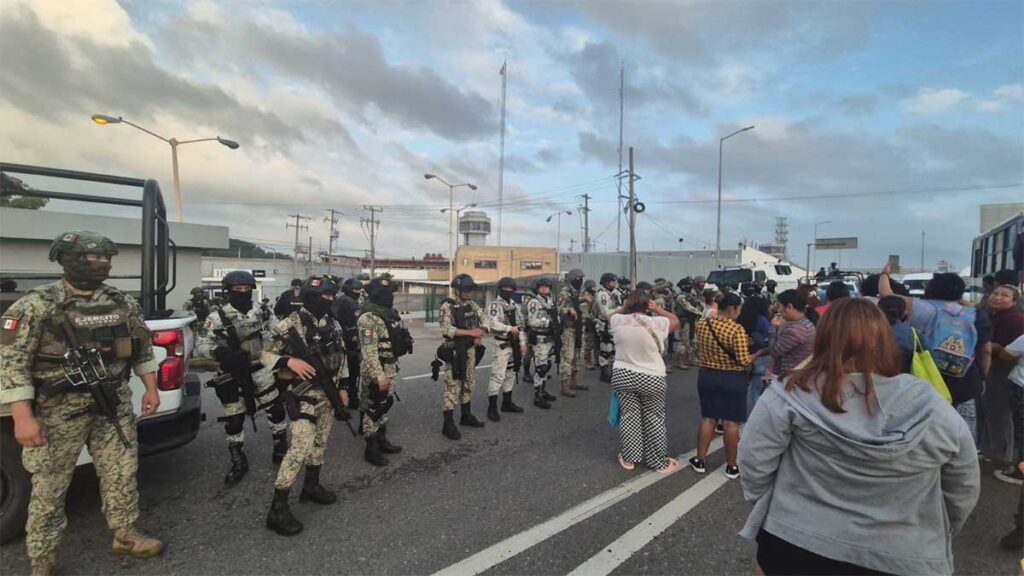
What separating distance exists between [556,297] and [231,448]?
17.3 ft

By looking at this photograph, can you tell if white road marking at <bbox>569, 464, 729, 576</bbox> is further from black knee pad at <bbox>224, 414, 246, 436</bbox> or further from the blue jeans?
black knee pad at <bbox>224, 414, 246, 436</bbox>

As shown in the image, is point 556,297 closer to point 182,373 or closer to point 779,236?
point 182,373

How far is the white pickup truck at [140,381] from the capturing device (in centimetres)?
279

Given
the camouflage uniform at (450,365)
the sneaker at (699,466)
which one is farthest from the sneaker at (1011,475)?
the camouflage uniform at (450,365)

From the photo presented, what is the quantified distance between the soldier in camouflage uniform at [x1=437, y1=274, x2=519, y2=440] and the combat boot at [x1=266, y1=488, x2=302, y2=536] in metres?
2.03

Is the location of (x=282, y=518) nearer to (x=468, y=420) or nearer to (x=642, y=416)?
(x=468, y=420)

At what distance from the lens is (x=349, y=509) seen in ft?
11.2

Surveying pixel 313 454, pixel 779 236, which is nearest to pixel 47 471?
pixel 313 454

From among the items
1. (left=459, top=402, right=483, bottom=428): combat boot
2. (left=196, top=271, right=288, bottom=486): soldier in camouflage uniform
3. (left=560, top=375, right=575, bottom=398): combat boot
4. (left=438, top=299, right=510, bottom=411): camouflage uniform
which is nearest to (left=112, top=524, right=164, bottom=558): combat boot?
(left=196, top=271, right=288, bottom=486): soldier in camouflage uniform

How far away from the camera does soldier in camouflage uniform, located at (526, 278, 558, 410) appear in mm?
6508

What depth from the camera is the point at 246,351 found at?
4.18 meters

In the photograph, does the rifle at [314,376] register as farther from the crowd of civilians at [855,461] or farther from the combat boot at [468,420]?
the crowd of civilians at [855,461]

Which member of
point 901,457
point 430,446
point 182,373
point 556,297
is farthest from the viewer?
point 556,297

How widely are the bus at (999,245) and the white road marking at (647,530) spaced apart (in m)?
6.10
